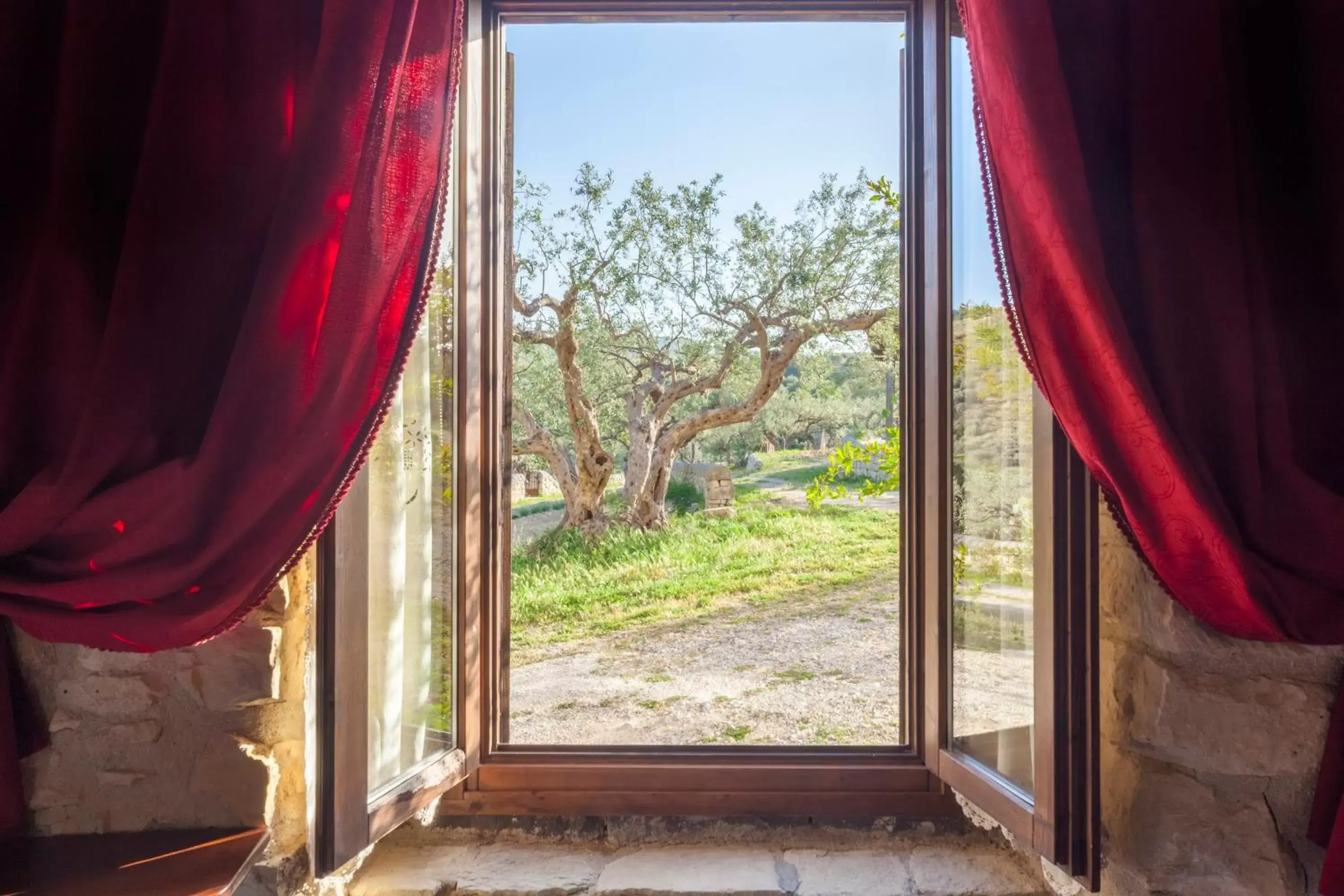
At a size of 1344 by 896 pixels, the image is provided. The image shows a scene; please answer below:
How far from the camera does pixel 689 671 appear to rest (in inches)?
91.9

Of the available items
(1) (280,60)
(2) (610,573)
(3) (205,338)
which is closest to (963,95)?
(1) (280,60)

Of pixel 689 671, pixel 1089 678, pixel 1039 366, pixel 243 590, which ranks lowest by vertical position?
pixel 689 671

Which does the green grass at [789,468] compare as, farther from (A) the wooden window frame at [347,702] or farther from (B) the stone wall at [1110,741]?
(A) the wooden window frame at [347,702]

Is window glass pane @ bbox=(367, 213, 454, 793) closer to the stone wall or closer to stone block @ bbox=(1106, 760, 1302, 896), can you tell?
the stone wall

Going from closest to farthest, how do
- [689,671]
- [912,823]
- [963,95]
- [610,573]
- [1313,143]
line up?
[1313,143] < [963,95] < [912,823] < [689,671] < [610,573]

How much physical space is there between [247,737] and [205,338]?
0.59 metres

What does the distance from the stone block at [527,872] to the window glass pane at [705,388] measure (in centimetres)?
53

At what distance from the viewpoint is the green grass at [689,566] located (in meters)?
2.78

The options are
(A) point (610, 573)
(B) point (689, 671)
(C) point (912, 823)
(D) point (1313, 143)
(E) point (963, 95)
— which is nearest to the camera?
(D) point (1313, 143)

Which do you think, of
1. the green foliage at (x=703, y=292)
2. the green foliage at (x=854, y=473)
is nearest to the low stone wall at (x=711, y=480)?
the green foliage at (x=703, y=292)

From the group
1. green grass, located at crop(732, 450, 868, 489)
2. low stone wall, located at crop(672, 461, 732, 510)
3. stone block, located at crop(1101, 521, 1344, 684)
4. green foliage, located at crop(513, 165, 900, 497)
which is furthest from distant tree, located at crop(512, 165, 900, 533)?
stone block, located at crop(1101, 521, 1344, 684)

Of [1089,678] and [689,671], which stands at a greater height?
[1089,678]

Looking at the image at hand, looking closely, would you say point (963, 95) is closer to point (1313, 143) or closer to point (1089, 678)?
point (1313, 143)

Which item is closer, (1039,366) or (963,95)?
(1039,366)
